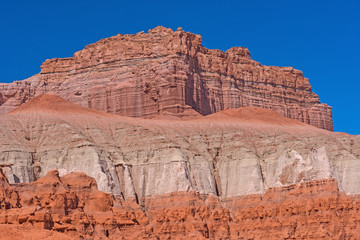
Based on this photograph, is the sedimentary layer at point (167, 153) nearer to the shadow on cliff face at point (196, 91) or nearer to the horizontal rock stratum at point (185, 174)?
the horizontal rock stratum at point (185, 174)

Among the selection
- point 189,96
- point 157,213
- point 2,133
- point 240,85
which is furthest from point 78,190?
point 240,85

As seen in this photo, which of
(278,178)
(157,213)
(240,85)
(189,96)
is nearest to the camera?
(157,213)

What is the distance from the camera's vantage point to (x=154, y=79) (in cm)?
13288

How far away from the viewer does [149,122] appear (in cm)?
11788

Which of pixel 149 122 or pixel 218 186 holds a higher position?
pixel 149 122

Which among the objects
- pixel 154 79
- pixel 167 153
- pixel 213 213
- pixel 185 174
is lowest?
pixel 213 213

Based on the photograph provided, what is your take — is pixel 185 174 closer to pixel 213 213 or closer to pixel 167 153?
pixel 167 153

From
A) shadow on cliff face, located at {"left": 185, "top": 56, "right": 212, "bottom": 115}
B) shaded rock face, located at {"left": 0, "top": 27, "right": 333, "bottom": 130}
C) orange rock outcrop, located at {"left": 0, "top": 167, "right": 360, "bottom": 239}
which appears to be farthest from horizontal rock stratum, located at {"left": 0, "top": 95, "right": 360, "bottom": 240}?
shaded rock face, located at {"left": 0, "top": 27, "right": 333, "bottom": 130}

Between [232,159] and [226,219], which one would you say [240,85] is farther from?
[226,219]

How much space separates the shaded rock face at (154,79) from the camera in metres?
132

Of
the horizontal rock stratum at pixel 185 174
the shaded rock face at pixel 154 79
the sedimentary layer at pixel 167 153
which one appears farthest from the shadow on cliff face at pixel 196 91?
the horizontal rock stratum at pixel 185 174

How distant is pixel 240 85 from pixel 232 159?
124ft

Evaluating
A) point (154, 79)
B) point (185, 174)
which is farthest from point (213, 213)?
point (154, 79)

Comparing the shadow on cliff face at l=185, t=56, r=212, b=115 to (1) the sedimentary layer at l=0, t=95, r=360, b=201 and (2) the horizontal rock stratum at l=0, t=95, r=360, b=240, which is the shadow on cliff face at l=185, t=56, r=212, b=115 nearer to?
(1) the sedimentary layer at l=0, t=95, r=360, b=201
